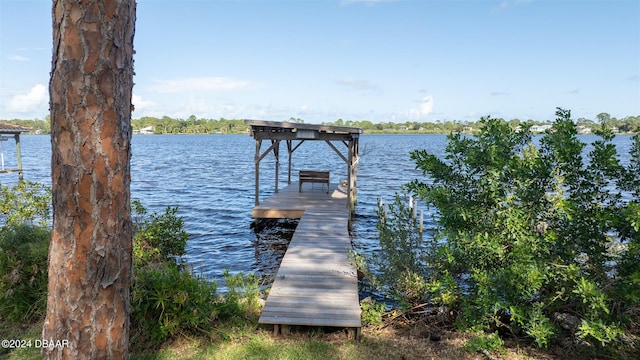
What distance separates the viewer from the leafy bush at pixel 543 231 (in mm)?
3795

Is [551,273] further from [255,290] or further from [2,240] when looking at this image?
[2,240]

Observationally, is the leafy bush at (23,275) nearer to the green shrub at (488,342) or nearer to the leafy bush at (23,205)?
the leafy bush at (23,205)

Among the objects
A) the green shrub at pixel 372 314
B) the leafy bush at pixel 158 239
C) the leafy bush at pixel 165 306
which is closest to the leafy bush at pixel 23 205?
the leafy bush at pixel 158 239

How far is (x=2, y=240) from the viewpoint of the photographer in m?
5.37

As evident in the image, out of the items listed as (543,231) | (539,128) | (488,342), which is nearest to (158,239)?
(488,342)

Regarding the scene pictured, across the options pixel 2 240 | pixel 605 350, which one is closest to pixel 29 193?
pixel 2 240

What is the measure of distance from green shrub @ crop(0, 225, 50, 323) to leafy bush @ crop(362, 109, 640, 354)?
4.82 m

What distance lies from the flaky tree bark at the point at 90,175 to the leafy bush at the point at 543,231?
322 cm

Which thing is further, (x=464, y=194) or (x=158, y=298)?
(x=464, y=194)

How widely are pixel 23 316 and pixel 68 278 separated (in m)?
3.16

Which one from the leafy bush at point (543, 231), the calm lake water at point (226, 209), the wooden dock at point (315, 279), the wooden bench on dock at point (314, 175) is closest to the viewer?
the leafy bush at point (543, 231)

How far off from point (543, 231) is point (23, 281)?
618 cm

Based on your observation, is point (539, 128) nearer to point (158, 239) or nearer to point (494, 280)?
point (494, 280)

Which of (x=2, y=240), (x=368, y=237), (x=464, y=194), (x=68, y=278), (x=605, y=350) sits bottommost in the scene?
(x=368, y=237)
